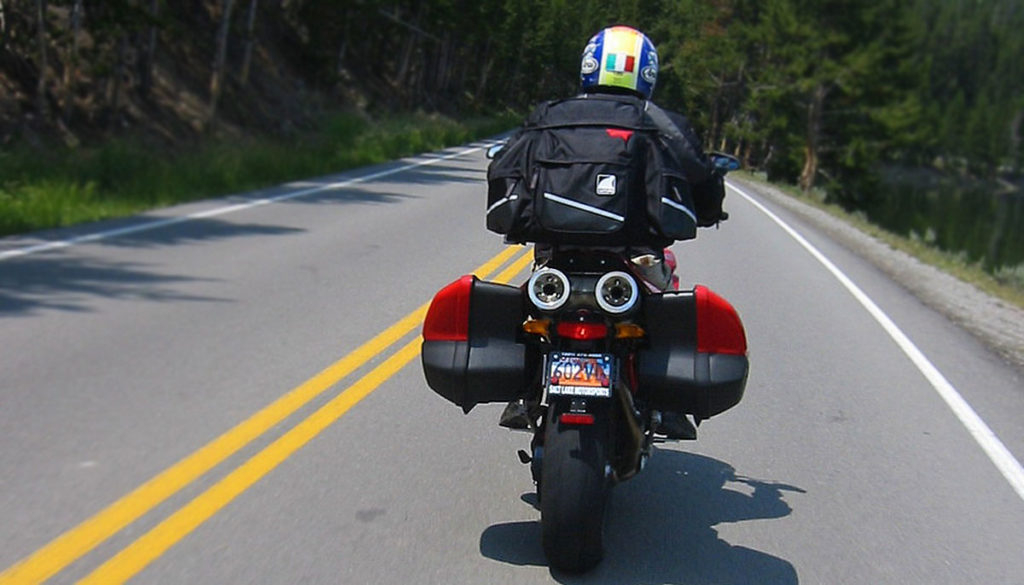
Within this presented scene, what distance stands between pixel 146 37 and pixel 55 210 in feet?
60.0

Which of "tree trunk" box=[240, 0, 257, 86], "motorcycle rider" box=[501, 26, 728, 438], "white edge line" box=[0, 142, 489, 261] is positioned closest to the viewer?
"motorcycle rider" box=[501, 26, 728, 438]

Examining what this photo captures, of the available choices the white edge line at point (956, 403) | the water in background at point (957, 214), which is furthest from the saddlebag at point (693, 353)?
the water in background at point (957, 214)

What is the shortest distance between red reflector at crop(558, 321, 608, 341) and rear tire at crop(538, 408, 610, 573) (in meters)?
0.28

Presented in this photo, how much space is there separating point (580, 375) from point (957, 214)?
237ft

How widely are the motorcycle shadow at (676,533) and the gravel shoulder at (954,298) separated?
468 centimetres

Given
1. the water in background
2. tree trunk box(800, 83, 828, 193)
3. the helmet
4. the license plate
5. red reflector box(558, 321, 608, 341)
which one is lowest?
the water in background

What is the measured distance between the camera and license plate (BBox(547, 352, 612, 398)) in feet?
14.4

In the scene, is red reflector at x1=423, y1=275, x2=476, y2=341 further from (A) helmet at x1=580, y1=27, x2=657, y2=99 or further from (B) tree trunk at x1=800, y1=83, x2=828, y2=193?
(B) tree trunk at x1=800, y1=83, x2=828, y2=193

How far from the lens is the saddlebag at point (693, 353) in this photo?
15.4 feet

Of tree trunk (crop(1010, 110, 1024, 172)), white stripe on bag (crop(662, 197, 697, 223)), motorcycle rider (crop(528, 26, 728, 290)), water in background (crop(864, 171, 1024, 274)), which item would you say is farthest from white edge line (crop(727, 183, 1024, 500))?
tree trunk (crop(1010, 110, 1024, 172))

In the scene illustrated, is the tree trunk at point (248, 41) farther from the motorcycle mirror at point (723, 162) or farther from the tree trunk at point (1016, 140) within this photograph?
the tree trunk at point (1016, 140)

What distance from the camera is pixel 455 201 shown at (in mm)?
20312

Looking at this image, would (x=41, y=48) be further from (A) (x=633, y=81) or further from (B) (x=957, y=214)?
(B) (x=957, y=214)

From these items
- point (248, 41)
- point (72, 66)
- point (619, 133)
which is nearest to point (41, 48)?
point (72, 66)
